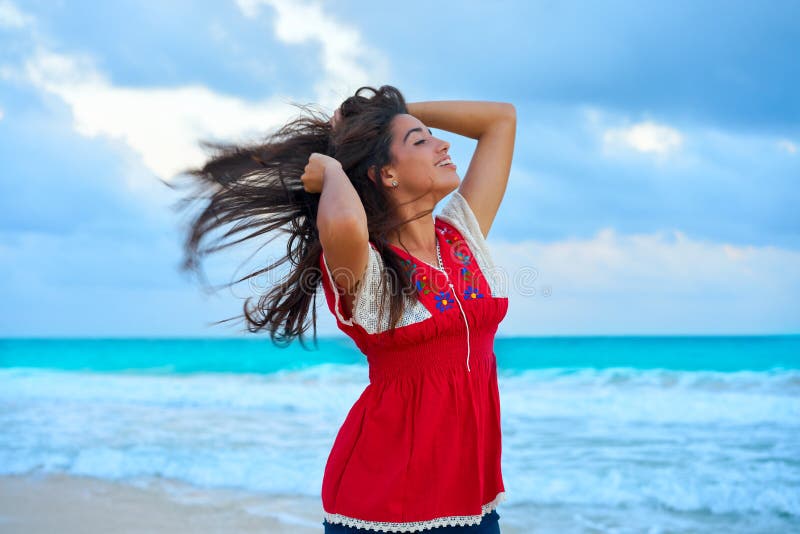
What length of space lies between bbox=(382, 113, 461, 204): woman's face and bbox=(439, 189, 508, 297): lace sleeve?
182 millimetres

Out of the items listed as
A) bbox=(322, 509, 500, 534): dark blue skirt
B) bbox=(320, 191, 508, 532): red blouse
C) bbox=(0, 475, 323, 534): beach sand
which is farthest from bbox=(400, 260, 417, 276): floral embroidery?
bbox=(0, 475, 323, 534): beach sand

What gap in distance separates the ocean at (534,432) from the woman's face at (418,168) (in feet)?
10.1

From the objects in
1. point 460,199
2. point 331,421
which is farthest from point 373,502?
point 331,421

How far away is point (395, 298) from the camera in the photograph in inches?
89.2

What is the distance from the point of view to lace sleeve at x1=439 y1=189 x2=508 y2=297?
8.11ft

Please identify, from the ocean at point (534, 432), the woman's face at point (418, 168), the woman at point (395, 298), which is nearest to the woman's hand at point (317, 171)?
the woman at point (395, 298)

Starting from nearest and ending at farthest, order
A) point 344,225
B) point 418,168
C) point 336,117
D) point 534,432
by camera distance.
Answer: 1. point 344,225
2. point 418,168
3. point 336,117
4. point 534,432

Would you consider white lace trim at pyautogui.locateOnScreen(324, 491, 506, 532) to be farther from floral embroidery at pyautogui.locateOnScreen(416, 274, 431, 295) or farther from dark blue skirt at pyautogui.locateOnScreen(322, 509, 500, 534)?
floral embroidery at pyautogui.locateOnScreen(416, 274, 431, 295)

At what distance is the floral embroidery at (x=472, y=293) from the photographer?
2.33 metres

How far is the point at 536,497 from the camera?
5492 mm

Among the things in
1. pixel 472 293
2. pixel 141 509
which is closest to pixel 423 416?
pixel 472 293

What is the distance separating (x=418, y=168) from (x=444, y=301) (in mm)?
427

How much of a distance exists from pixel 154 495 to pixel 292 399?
18.7 ft

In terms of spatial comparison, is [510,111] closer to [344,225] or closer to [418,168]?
[418,168]
